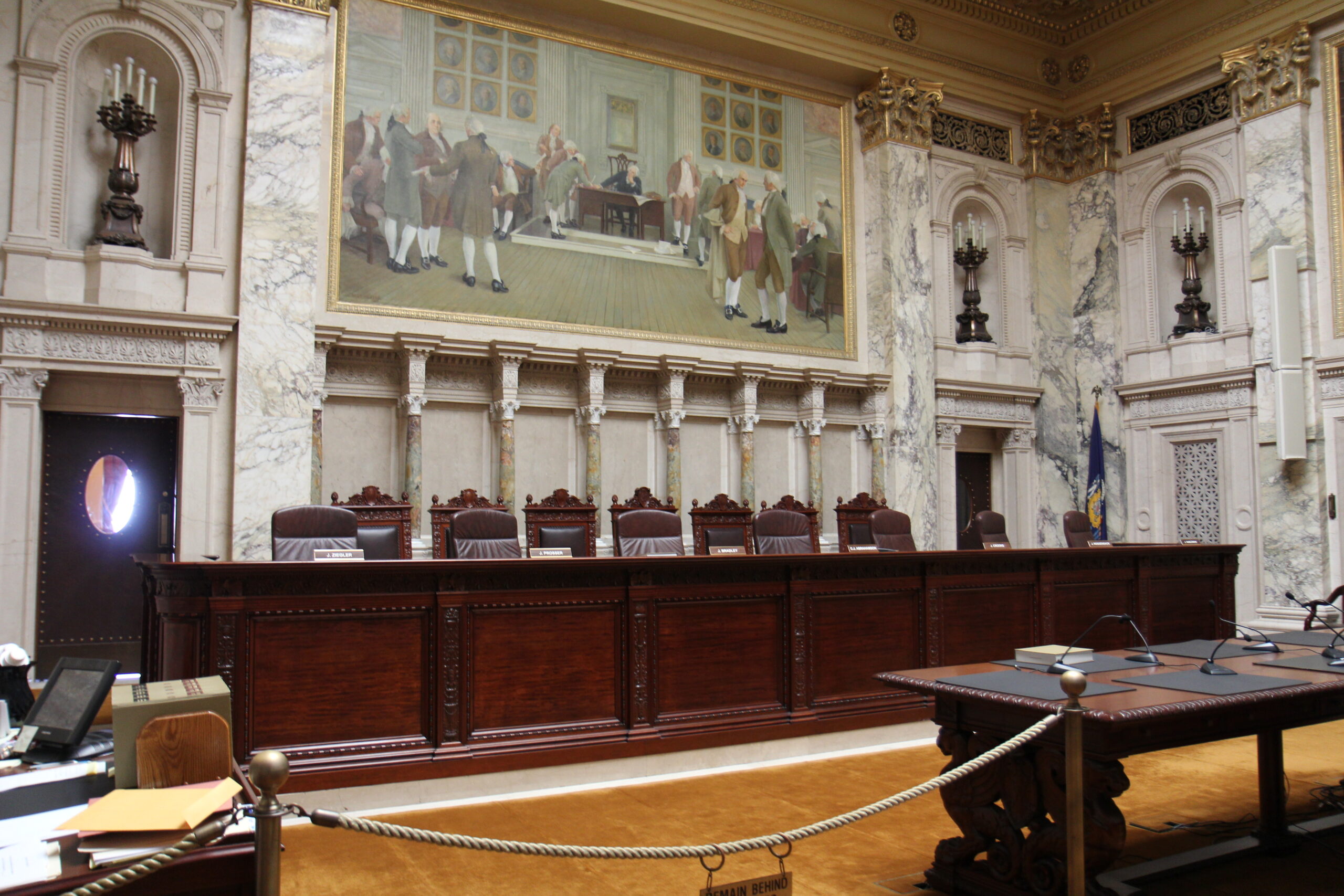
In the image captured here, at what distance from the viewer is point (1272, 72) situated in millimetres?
9930

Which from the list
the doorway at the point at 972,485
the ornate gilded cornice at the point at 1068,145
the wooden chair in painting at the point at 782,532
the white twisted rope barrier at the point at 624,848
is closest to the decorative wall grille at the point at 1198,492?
the doorway at the point at 972,485

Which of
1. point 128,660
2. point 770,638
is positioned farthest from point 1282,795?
point 128,660

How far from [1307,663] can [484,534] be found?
4600 mm

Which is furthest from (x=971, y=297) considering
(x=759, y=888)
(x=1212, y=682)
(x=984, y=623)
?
(x=759, y=888)

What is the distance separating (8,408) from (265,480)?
189 cm

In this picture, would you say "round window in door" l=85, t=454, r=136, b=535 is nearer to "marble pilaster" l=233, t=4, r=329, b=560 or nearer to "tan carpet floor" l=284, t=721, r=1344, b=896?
"marble pilaster" l=233, t=4, r=329, b=560

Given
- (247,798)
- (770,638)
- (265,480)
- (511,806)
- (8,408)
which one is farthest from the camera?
(265,480)

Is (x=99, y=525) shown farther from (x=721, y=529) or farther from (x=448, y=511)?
(x=721, y=529)

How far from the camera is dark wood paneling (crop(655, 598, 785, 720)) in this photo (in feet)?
16.0

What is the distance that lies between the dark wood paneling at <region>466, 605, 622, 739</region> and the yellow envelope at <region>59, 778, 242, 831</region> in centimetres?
282

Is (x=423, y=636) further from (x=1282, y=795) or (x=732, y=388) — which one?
(x=732, y=388)

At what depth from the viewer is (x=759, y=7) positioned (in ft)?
33.6

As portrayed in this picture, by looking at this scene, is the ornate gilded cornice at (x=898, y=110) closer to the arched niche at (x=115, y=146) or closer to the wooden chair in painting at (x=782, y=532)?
the wooden chair in painting at (x=782, y=532)

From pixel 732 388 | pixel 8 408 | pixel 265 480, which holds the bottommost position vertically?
pixel 265 480
